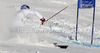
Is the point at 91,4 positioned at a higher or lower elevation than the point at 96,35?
higher

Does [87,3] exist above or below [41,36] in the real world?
above

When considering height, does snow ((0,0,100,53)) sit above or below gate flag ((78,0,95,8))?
below

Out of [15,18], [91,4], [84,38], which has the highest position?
[91,4]

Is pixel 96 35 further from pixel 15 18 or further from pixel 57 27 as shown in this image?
pixel 15 18

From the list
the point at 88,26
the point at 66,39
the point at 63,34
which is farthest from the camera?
the point at 88,26

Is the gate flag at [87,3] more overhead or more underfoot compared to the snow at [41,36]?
more overhead

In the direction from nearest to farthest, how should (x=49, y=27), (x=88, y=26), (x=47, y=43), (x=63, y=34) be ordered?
(x=47, y=43) → (x=63, y=34) → (x=49, y=27) → (x=88, y=26)

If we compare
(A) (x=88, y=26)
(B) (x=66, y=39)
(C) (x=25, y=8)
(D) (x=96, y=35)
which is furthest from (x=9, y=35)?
(A) (x=88, y=26)

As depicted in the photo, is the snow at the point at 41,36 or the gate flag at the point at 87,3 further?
the gate flag at the point at 87,3

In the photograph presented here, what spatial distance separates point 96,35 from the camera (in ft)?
40.0

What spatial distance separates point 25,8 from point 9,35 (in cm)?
126

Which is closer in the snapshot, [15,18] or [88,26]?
[15,18]

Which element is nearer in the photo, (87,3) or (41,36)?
(87,3)

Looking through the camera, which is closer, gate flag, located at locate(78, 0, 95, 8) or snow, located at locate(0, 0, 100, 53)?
snow, located at locate(0, 0, 100, 53)
